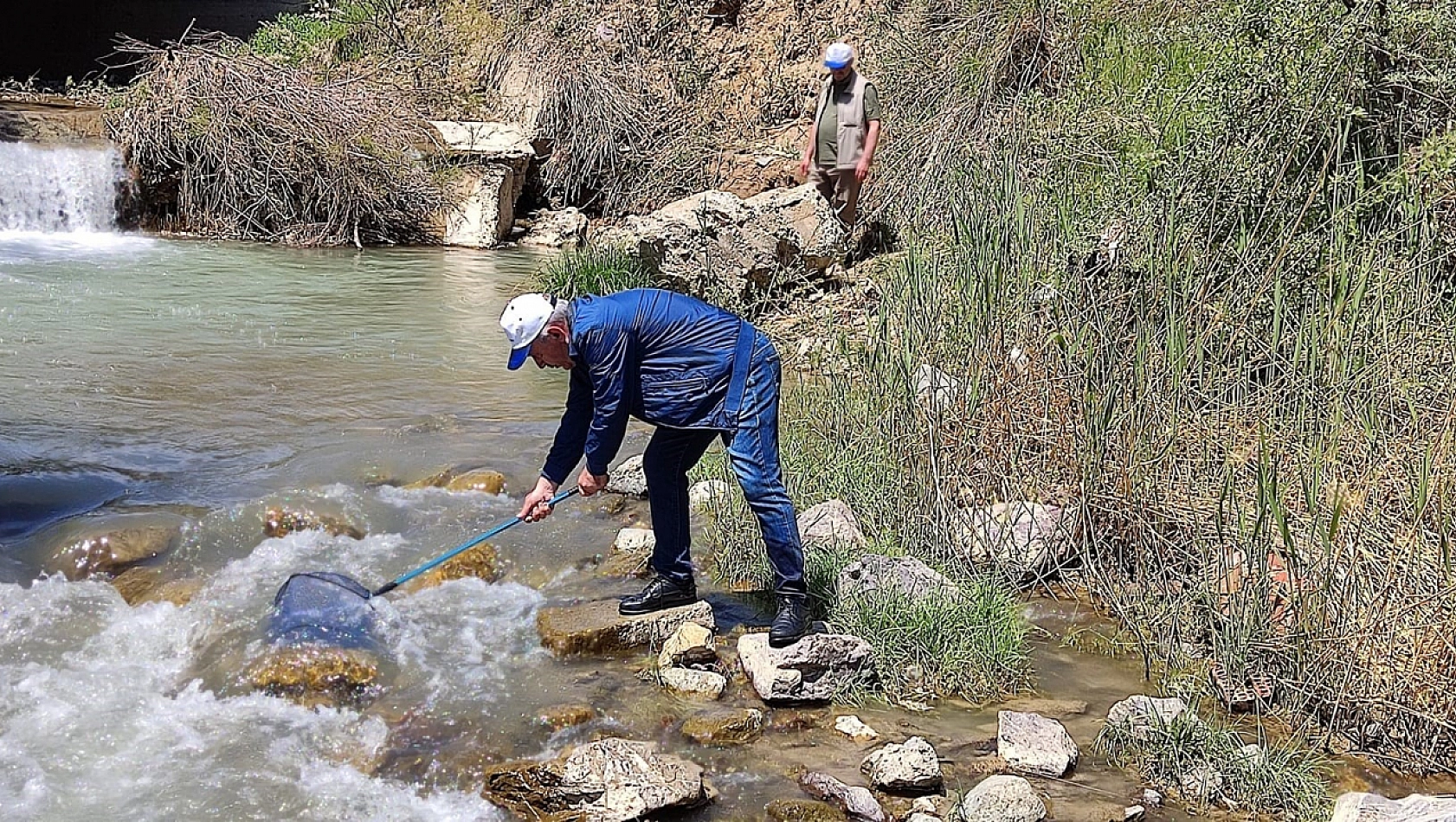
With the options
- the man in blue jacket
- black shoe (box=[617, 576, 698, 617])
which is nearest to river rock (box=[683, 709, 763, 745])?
the man in blue jacket

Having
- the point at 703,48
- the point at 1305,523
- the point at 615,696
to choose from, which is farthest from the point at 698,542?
the point at 703,48

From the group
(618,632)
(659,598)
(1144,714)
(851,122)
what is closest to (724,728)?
(618,632)

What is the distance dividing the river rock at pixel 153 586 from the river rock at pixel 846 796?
246cm

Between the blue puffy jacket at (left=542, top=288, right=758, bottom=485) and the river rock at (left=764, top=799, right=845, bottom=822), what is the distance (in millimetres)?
1178

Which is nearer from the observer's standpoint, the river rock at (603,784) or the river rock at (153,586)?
the river rock at (603,784)

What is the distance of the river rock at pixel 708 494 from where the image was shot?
17.9 ft

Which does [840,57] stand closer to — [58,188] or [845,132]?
[845,132]

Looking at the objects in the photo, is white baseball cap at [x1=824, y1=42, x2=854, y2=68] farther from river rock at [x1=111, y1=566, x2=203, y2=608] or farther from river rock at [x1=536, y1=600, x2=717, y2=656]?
river rock at [x1=111, y1=566, x2=203, y2=608]

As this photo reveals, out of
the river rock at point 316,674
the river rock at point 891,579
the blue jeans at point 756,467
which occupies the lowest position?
the river rock at point 316,674

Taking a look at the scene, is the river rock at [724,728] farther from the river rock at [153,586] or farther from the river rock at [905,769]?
the river rock at [153,586]

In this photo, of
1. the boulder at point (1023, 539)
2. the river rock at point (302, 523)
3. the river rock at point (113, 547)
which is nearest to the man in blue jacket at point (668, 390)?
the boulder at point (1023, 539)

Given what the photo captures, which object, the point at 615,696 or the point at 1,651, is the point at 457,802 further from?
the point at 1,651

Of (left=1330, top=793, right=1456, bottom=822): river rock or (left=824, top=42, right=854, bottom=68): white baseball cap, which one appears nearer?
(left=1330, top=793, right=1456, bottom=822): river rock

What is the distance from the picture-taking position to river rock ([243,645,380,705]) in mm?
4207
